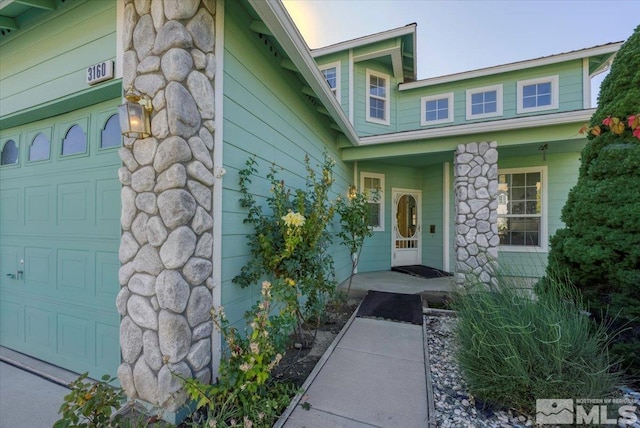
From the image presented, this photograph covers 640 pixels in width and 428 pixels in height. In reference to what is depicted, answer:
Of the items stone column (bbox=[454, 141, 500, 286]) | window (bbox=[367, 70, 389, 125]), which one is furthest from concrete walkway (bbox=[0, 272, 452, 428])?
window (bbox=[367, 70, 389, 125])

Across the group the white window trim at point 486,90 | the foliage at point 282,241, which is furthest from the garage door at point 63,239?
the white window trim at point 486,90

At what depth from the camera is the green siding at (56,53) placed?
2.30m

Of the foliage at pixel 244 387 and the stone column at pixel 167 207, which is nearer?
the foliage at pixel 244 387

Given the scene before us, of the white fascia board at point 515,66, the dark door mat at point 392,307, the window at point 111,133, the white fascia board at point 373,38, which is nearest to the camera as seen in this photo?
the window at point 111,133

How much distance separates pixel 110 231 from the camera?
2377 millimetres

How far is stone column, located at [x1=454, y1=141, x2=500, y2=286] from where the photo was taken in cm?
488

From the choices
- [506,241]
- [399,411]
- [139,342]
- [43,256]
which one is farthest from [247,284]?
[506,241]

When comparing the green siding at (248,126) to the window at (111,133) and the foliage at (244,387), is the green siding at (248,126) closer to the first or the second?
the foliage at (244,387)

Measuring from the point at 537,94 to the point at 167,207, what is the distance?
8.64m

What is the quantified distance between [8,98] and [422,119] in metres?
7.80

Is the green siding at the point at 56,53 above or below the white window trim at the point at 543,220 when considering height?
above

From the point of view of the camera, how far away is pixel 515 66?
6777 millimetres

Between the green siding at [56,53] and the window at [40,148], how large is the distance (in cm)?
30

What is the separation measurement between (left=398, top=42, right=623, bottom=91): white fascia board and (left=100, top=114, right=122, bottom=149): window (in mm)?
7091
